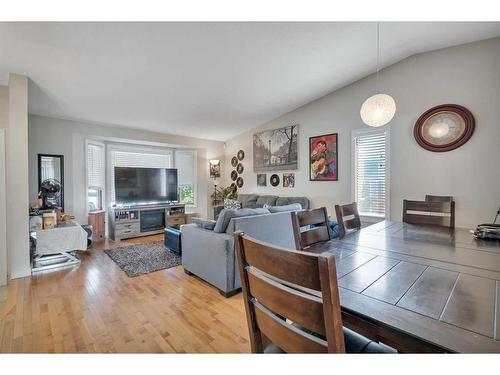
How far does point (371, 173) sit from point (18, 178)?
511cm

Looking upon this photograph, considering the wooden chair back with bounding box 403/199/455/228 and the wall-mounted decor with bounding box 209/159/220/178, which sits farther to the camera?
the wall-mounted decor with bounding box 209/159/220/178

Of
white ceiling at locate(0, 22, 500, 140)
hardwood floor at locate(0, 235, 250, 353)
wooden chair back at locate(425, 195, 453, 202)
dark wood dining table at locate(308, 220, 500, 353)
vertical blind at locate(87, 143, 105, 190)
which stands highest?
white ceiling at locate(0, 22, 500, 140)

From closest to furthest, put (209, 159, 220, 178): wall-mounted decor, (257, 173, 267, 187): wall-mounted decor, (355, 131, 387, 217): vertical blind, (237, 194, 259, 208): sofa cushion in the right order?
(355, 131, 387, 217): vertical blind < (237, 194, 259, 208): sofa cushion < (257, 173, 267, 187): wall-mounted decor < (209, 159, 220, 178): wall-mounted decor

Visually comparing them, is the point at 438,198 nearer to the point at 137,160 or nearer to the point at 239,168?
the point at 239,168

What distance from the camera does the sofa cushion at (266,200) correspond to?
5243mm

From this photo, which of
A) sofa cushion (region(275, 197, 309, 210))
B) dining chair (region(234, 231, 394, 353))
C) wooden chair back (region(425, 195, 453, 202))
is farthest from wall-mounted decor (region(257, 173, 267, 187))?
dining chair (region(234, 231, 394, 353))

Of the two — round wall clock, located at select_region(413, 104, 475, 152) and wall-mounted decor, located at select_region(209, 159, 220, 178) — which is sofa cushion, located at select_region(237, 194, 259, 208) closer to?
wall-mounted decor, located at select_region(209, 159, 220, 178)

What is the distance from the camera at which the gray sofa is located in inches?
96.4

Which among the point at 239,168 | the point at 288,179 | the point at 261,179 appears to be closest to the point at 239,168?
the point at 239,168

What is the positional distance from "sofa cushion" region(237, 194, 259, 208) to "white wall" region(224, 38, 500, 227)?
1.69 meters

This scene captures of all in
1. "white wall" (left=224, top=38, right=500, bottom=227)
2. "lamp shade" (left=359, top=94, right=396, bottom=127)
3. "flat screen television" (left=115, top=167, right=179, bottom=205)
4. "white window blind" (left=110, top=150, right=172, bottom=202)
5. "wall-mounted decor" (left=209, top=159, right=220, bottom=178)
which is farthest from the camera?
"wall-mounted decor" (left=209, top=159, right=220, bottom=178)

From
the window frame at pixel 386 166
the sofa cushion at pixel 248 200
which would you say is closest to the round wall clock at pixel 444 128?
the window frame at pixel 386 166

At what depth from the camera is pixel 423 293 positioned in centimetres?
87
